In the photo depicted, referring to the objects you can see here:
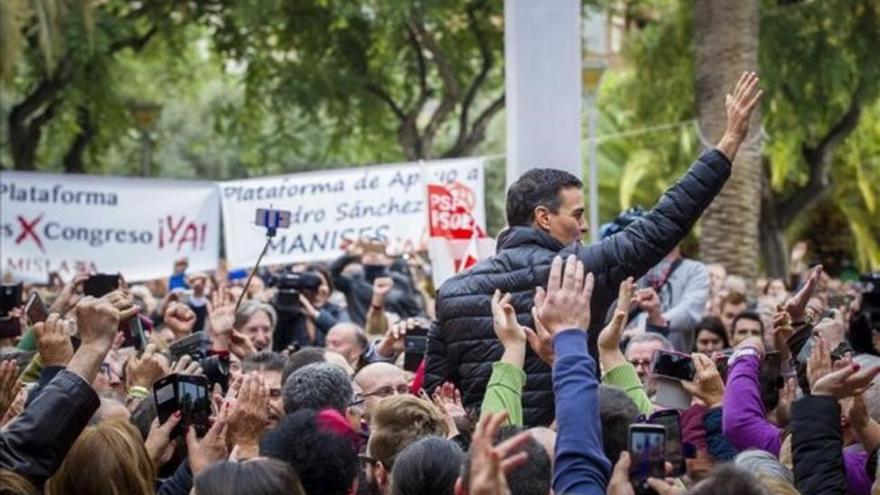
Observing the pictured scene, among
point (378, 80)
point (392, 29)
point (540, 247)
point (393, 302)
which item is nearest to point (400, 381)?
point (540, 247)

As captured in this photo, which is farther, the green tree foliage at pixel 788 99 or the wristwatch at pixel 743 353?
the green tree foliage at pixel 788 99

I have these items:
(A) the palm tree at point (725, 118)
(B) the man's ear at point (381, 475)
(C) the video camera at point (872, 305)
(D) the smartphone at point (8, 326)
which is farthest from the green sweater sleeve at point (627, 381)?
(A) the palm tree at point (725, 118)

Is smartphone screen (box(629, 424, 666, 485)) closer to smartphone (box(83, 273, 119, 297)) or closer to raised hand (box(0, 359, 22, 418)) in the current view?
raised hand (box(0, 359, 22, 418))

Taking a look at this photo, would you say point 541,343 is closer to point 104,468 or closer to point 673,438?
point 673,438

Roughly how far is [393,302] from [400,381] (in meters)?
7.35

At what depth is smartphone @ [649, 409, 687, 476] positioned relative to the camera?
5.49 metres

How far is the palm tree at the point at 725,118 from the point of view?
1878 cm

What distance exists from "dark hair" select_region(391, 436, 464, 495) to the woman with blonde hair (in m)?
0.69

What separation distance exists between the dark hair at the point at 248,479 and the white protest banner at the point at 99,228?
10803 millimetres

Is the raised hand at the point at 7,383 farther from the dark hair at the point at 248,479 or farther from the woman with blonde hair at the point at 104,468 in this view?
the dark hair at the point at 248,479

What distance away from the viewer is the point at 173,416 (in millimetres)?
6570

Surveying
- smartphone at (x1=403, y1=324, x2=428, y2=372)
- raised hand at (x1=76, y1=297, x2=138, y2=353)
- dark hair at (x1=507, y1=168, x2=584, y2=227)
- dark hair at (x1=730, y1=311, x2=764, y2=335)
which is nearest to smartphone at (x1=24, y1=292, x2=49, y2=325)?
smartphone at (x1=403, y1=324, x2=428, y2=372)

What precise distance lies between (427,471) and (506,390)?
55 centimetres

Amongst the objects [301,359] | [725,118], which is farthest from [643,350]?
[725,118]
